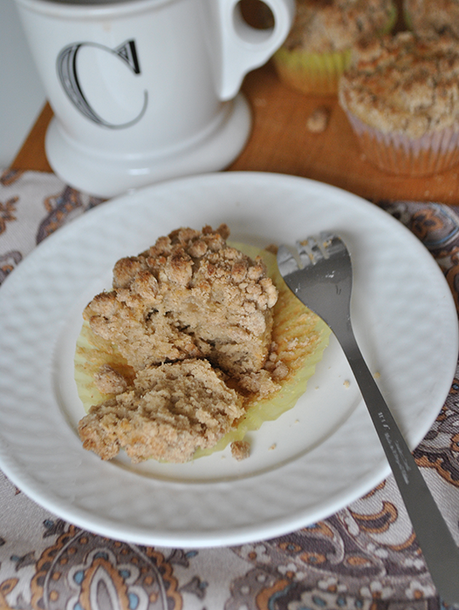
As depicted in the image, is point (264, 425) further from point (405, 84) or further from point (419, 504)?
point (405, 84)

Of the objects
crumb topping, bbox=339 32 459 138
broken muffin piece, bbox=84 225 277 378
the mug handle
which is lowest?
broken muffin piece, bbox=84 225 277 378

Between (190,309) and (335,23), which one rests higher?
(335,23)

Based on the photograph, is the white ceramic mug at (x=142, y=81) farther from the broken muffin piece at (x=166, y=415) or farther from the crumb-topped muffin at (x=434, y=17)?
the broken muffin piece at (x=166, y=415)

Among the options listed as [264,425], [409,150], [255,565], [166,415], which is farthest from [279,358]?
[409,150]

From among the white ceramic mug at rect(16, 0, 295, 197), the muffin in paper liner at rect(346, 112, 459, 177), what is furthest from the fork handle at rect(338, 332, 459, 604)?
the white ceramic mug at rect(16, 0, 295, 197)


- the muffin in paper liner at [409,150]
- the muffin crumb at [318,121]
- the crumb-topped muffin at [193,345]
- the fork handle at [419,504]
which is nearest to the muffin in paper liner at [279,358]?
the crumb-topped muffin at [193,345]

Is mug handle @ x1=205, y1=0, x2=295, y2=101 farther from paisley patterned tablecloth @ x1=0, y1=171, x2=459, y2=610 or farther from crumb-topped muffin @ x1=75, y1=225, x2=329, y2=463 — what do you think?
paisley patterned tablecloth @ x1=0, y1=171, x2=459, y2=610

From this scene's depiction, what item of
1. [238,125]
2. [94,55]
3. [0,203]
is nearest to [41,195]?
[0,203]
